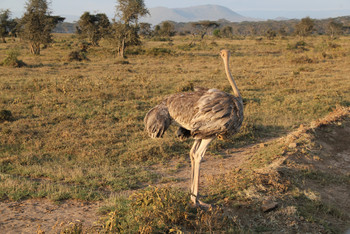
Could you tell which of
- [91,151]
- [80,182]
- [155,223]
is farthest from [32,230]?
[91,151]

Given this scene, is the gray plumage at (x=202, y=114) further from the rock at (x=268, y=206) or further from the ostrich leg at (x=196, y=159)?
the rock at (x=268, y=206)

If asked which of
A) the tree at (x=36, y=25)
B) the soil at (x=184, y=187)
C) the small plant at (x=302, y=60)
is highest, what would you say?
the tree at (x=36, y=25)

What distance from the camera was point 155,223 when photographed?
391 centimetres

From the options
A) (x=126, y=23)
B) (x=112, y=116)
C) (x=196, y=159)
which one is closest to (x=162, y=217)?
(x=196, y=159)

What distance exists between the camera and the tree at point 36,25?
86.3ft

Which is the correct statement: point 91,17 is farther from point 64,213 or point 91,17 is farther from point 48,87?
point 64,213

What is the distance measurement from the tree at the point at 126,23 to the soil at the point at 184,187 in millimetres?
20180

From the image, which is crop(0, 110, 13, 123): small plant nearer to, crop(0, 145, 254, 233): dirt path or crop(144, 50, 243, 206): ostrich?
crop(0, 145, 254, 233): dirt path

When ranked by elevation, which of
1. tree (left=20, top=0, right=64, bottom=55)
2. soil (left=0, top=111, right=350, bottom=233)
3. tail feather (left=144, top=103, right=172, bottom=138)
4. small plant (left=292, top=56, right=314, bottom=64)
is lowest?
soil (left=0, top=111, right=350, bottom=233)

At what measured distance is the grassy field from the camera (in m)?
6.15

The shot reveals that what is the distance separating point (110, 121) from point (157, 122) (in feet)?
19.2

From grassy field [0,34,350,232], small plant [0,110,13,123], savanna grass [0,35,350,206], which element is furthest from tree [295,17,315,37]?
small plant [0,110,13,123]

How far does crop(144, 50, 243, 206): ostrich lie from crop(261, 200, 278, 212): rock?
0.80 meters

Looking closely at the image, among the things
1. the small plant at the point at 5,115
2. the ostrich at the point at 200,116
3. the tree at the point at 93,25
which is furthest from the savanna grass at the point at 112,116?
the tree at the point at 93,25
